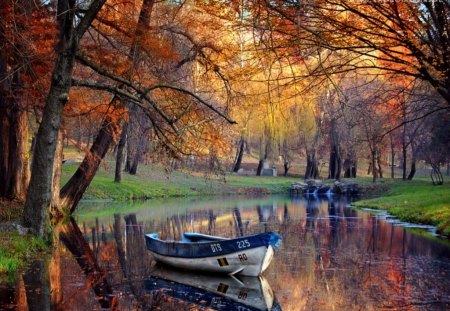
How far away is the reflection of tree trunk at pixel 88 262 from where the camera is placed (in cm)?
1186

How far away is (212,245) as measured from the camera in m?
14.9

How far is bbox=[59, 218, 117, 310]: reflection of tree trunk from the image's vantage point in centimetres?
1186

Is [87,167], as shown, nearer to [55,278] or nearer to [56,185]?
[56,185]

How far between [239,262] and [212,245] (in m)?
0.77

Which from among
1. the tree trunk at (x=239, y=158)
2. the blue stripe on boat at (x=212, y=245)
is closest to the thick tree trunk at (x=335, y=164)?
the tree trunk at (x=239, y=158)

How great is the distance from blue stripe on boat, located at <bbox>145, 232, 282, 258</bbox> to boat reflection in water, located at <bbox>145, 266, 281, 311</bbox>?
50 centimetres

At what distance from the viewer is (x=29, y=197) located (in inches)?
619

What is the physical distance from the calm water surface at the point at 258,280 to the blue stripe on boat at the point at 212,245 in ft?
1.66

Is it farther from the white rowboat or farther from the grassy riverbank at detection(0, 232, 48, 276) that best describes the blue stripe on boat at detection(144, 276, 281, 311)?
the grassy riverbank at detection(0, 232, 48, 276)

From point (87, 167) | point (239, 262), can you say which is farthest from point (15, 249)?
point (87, 167)

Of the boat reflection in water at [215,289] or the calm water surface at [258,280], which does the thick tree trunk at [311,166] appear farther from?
the boat reflection in water at [215,289]

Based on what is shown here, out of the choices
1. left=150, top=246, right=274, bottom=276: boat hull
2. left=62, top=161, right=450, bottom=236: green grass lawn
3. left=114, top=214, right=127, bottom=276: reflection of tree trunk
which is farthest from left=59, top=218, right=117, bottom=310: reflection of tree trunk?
left=62, top=161, right=450, bottom=236: green grass lawn

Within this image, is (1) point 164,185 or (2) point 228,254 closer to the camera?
(2) point 228,254

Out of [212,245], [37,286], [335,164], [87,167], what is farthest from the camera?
[335,164]
